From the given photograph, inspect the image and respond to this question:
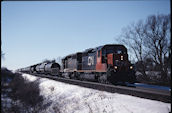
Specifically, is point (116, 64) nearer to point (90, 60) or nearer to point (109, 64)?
point (109, 64)

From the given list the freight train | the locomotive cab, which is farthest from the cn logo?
the locomotive cab

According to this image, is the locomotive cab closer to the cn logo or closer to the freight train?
the freight train

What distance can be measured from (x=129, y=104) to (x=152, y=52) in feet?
44.5

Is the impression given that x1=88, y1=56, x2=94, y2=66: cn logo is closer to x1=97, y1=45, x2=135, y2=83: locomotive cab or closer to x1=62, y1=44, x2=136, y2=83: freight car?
x1=62, y1=44, x2=136, y2=83: freight car

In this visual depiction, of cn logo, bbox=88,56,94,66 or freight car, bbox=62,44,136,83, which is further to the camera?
cn logo, bbox=88,56,94,66

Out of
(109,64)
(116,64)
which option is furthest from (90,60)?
(116,64)

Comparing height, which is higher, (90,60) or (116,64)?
(90,60)

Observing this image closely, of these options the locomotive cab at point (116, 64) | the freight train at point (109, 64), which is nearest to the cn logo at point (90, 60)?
the freight train at point (109, 64)

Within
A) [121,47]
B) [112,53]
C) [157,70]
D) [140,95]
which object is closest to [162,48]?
[157,70]

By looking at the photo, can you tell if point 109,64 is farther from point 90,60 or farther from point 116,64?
point 90,60

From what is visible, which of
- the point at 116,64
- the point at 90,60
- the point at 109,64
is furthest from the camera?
the point at 90,60

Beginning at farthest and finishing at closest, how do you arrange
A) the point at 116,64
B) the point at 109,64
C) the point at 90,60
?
1. the point at 90,60
2. the point at 109,64
3. the point at 116,64

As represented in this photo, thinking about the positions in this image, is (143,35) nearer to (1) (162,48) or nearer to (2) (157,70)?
(1) (162,48)

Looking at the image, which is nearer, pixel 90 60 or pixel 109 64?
pixel 109 64
